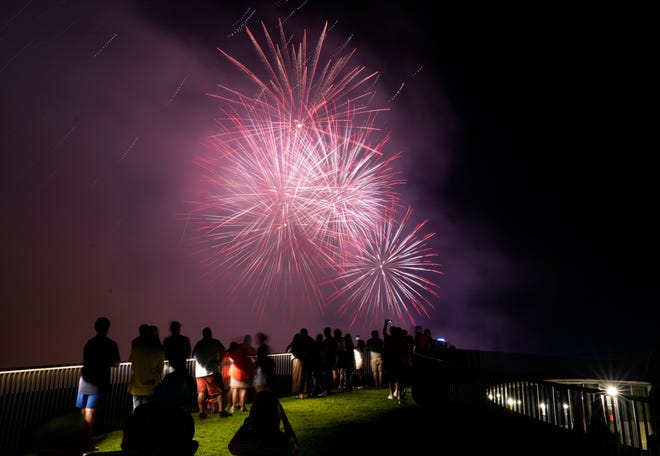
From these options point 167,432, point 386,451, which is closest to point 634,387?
point 386,451

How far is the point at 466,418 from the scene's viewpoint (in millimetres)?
9969

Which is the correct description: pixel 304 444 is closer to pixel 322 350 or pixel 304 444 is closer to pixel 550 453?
pixel 550 453

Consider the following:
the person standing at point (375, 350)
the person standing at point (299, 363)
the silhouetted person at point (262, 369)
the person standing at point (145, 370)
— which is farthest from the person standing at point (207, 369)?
the person standing at point (375, 350)

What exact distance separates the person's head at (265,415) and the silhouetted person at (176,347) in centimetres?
519

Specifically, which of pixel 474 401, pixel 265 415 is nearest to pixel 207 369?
pixel 474 401

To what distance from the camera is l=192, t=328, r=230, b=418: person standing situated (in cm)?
1045

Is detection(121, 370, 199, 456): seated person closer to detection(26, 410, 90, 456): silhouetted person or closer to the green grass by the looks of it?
detection(26, 410, 90, 456): silhouetted person

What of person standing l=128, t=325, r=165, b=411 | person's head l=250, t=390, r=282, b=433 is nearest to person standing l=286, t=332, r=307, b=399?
person standing l=128, t=325, r=165, b=411

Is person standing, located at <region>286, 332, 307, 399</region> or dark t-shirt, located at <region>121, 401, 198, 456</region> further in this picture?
person standing, located at <region>286, 332, 307, 399</region>

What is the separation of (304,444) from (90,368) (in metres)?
3.96

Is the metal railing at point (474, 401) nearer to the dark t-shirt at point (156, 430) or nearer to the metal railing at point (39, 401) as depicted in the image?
the metal railing at point (39, 401)

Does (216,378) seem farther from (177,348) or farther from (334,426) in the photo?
(334,426)

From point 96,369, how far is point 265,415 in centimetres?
490

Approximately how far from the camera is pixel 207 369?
412 inches
